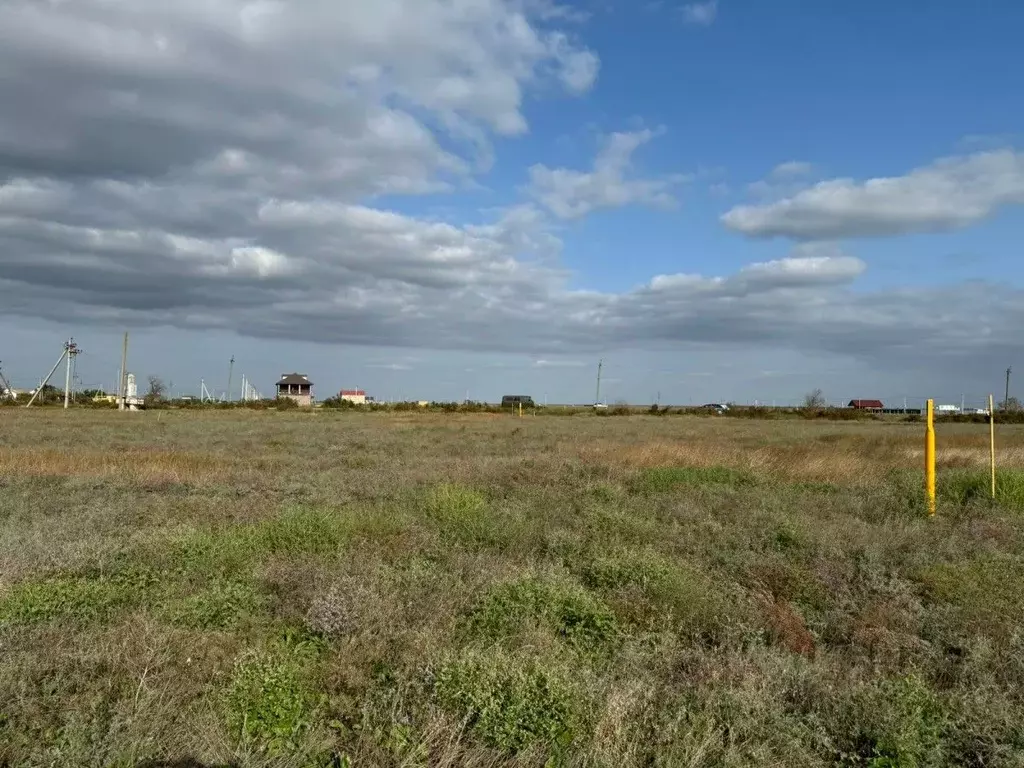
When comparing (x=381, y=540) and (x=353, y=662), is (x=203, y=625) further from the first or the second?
(x=381, y=540)

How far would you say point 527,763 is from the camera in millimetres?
3604

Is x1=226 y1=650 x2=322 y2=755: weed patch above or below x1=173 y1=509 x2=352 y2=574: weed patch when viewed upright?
below

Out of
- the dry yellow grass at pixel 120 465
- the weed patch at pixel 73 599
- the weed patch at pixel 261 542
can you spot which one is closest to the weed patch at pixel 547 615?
the weed patch at pixel 261 542

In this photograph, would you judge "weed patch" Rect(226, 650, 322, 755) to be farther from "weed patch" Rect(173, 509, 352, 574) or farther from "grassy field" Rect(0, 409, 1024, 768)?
"weed patch" Rect(173, 509, 352, 574)

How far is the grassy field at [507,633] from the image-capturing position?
12.4 ft

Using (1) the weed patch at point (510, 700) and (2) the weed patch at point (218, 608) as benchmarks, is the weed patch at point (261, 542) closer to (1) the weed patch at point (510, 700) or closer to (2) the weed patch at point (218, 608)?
(2) the weed patch at point (218, 608)

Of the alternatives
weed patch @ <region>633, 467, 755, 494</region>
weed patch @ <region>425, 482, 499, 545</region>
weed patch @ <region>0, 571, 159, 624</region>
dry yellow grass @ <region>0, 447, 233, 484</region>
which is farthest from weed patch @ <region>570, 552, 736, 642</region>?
dry yellow grass @ <region>0, 447, 233, 484</region>

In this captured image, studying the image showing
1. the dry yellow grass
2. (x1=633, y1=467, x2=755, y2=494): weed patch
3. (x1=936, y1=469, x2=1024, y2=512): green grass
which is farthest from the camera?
the dry yellow grass

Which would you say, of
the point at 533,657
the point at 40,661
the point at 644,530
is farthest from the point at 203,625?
the point at 644,530

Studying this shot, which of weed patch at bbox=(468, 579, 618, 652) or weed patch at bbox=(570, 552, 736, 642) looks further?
weed patch at bbox=(570, 552, 736, 642)

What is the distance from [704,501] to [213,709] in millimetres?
8614

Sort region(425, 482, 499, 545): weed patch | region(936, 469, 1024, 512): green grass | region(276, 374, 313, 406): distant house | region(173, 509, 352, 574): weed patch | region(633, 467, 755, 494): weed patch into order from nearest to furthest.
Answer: region(173, 509, 352, 574): weed patch < region(425, 482, 499, 545): weed patch < region(936, 469, 1024, 512): green grass < region(633, 467, 755, 494): weed patch < region(276, 374, 313, 406): distant house

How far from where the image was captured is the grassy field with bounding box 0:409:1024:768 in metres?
3.79

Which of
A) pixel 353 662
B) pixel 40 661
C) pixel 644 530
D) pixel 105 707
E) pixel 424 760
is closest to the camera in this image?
pixel 424 760
